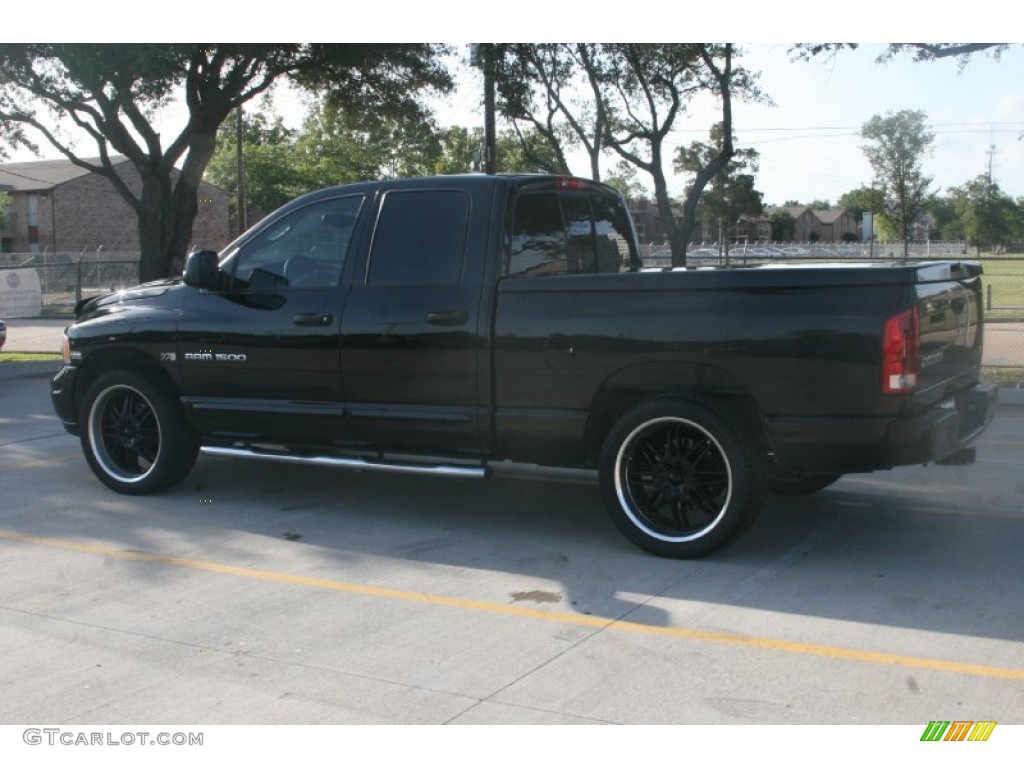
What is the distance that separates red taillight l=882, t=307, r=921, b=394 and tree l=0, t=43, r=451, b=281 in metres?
16.5

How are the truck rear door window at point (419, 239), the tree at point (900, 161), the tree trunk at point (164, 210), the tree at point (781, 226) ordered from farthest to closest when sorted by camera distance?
the tree at point (781, 226) < the tree at point (900, 161) < the tree trunk at point (164, 210) < the truck rear door window at point (419, 239)

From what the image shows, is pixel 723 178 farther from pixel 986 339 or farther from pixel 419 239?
pixel 419 239

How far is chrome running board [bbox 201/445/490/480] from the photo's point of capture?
21.0 feet

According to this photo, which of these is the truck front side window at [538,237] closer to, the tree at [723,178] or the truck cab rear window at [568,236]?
the truck cab rear window at [568,236]

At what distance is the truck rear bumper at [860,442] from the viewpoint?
211 inches

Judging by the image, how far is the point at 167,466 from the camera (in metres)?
7.45

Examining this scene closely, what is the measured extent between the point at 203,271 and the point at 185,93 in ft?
51.6

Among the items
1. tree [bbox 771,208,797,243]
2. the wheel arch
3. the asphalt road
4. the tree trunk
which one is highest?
tree [bbox 771,208,797,243]

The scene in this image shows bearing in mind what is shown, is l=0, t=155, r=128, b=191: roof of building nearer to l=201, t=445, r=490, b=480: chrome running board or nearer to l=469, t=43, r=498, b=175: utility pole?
l=469, t=43, r=498, b=175: utility pole

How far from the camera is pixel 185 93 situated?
21.3 meters

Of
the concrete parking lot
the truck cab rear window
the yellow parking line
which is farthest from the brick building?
the yellow parking line

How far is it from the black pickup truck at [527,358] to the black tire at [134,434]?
16 millimetres

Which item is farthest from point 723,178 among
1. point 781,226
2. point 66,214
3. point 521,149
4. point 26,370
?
point 781,226

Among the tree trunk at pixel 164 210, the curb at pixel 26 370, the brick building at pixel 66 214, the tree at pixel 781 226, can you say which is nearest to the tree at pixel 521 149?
the tree trunk at pixel 164 210
